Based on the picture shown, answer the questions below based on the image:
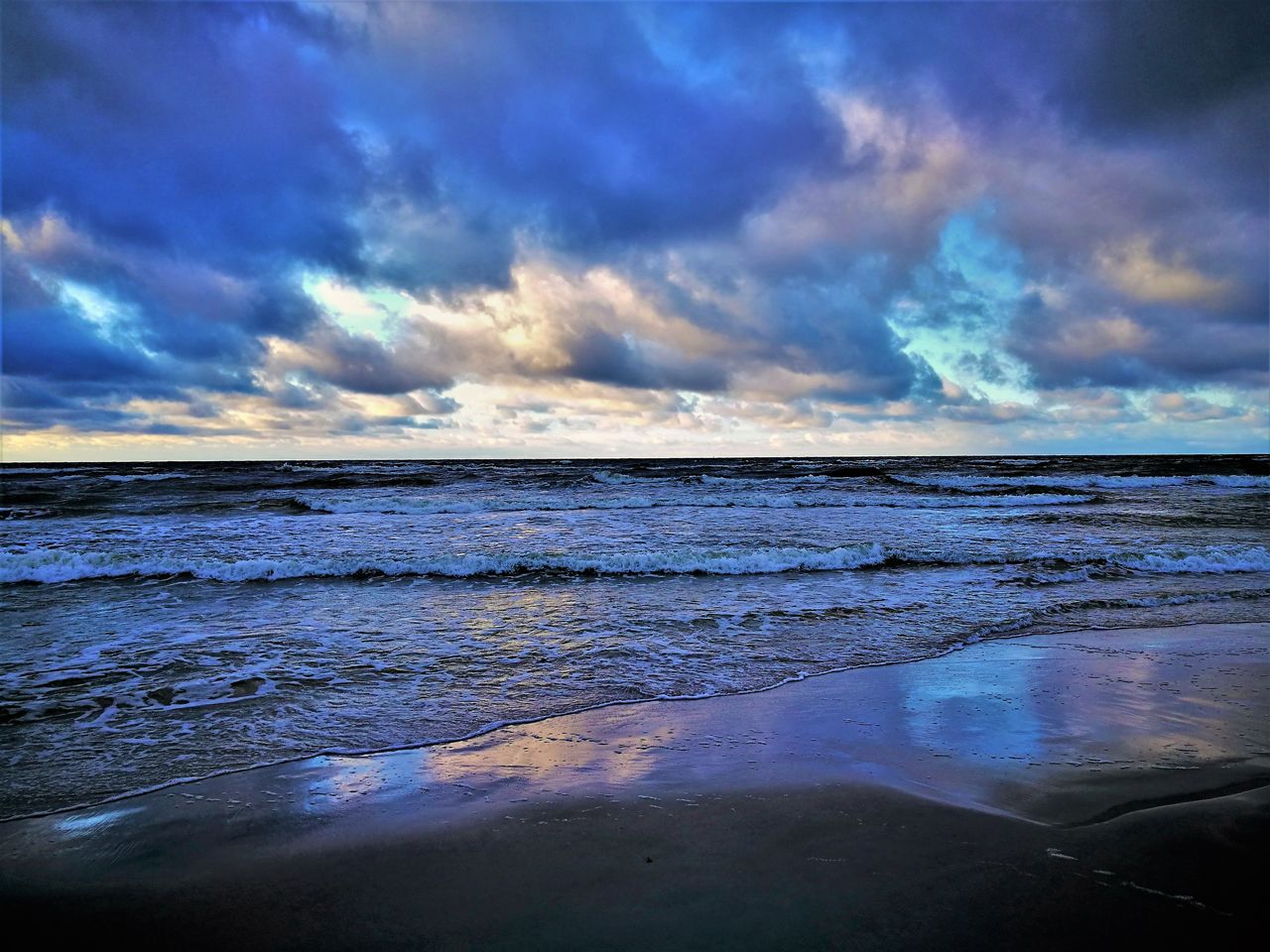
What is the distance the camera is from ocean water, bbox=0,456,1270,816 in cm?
520

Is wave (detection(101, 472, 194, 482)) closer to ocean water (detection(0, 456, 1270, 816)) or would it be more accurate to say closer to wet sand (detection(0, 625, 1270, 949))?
ocean water (detection(0, 456, 1270, 816))

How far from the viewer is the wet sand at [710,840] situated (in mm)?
2646

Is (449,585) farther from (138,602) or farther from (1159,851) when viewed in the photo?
(1159,851)

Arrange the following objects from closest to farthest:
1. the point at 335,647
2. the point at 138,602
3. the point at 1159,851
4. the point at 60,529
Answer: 1. the point at 1159,851
2. the point at 335,647
3. the point at 138,602
4. the point at 60,529

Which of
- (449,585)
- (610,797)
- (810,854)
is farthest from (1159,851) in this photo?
(449,585)

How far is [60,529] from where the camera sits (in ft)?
60.1

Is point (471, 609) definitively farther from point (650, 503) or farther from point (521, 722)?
point (650, 503)

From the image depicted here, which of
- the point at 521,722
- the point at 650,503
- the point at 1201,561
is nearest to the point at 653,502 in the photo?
the point at 650,503

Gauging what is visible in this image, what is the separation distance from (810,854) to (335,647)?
5.82m

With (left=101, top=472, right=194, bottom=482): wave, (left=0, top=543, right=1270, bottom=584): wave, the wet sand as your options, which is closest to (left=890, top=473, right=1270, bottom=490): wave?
(left=0, top=543, right=1270, bottom=584): wave

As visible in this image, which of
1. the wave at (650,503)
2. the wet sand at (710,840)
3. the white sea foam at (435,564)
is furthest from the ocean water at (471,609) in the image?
the wave at (650,503)

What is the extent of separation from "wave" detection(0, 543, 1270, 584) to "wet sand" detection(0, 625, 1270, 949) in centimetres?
743

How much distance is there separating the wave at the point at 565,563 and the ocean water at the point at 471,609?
6cm

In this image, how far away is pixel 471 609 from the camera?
9422 millimetres
